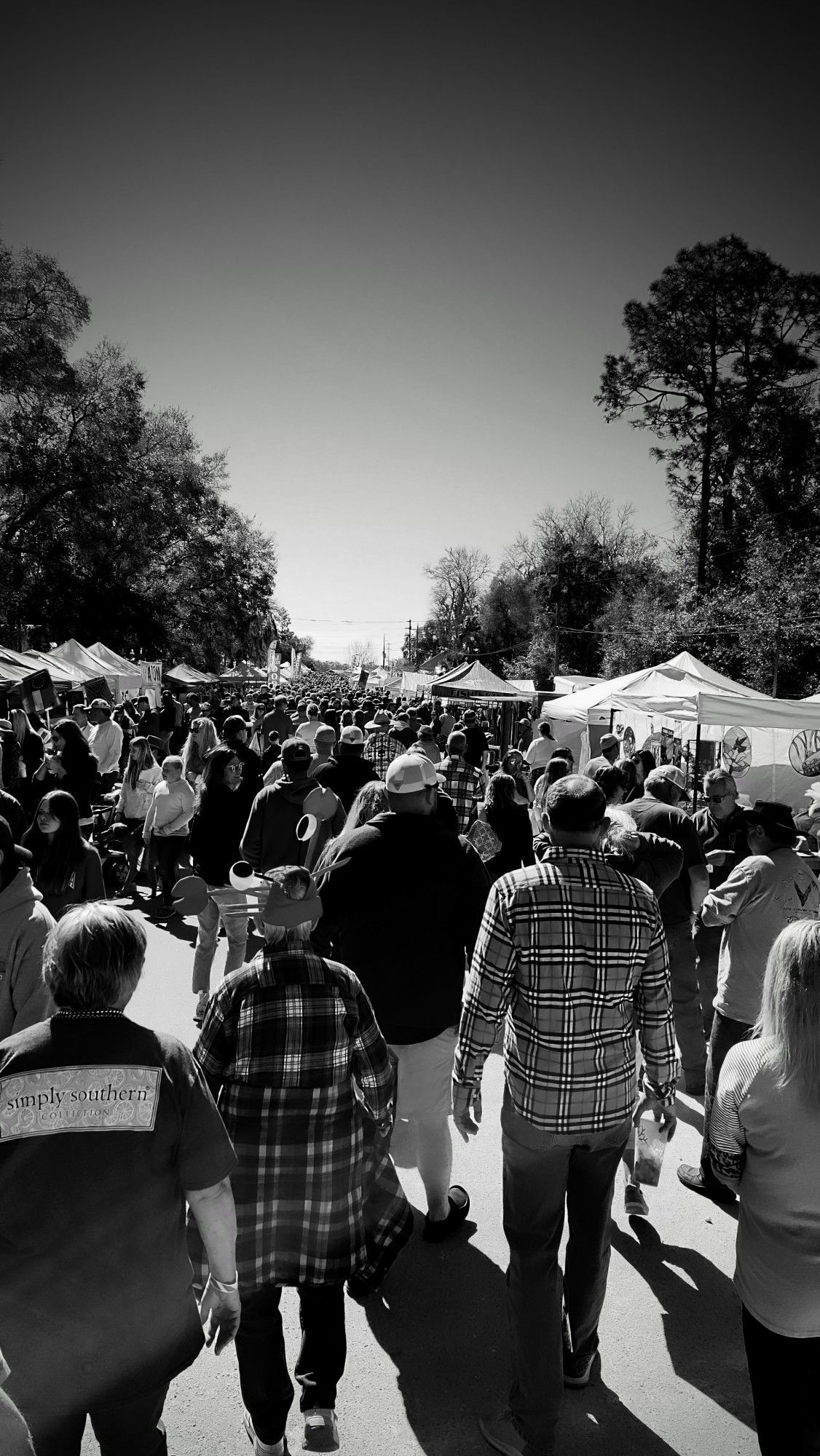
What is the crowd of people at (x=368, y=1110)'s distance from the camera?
172 cm

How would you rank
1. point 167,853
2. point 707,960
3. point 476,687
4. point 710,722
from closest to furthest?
point 707,960
point 167,853
point 710,722
point 476,687

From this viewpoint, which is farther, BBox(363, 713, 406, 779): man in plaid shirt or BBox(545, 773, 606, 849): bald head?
BBox(363, 713, 406, 779): man in plaid shirt

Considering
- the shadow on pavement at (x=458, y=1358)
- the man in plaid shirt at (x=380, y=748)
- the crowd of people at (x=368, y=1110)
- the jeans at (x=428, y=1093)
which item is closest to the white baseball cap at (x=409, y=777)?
the crowd of people at (x=368, y=1110)

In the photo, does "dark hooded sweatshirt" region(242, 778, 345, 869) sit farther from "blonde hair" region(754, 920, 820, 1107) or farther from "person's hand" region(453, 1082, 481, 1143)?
"blonde hair" region(754, 920, 820, 1107)

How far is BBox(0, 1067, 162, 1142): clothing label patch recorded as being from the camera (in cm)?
169

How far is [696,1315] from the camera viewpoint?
3000mm

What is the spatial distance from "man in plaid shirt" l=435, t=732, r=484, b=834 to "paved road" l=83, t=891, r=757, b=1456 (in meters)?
A: 4.31

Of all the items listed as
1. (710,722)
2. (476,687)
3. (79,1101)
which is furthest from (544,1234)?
(476,687)

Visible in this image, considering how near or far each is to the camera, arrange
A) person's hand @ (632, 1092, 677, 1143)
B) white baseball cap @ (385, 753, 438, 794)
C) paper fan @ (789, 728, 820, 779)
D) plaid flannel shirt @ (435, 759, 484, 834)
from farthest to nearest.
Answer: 1. paper fan @ (789, 728, 820, 779)
2. plaid flannel shirt @ (435, 759, 484, 834)
3. white baseball cap @ (385, 753, 438, 794)
4. person's hand @ (632, 1092, 677, 1143)

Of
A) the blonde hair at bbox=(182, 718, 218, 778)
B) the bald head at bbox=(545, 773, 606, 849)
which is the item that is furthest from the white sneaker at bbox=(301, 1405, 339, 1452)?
the blonde hair at bbox=(182, 718, 218, 778)

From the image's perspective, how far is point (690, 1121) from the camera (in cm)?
453

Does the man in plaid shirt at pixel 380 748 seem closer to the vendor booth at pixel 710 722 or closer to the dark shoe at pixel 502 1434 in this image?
the vendor booth at pixel 710 722

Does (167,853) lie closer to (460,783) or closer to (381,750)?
(460,783)

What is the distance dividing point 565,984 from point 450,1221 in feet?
5.47
